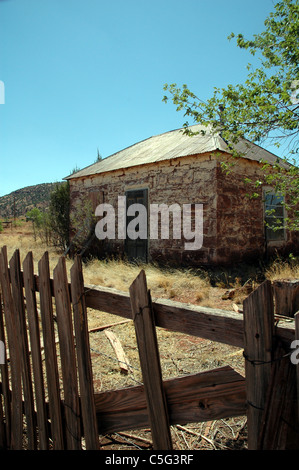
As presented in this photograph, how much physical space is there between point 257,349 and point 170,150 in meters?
8.99

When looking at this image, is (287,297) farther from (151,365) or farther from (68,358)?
(68,358)

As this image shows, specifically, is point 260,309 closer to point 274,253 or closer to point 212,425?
point 212,425

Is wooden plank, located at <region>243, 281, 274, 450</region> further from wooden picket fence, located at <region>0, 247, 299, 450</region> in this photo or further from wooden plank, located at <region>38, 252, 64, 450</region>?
wooden plank, located at <region>38, 252, 64, 450</region>

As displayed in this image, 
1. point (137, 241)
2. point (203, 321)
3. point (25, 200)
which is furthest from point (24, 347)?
point (25, 200)

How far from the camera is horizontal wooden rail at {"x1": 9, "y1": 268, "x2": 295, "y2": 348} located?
46.3 inches

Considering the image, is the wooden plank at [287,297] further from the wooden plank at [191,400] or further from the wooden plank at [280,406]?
the wooden plank at [191,400]

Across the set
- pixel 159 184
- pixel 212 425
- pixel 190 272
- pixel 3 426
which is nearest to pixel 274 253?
pixel 190 272

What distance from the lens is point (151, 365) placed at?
4.78 feet

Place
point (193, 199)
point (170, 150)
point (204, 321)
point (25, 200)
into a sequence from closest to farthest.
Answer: point (204, 321)
point (193, 199)
point (170, 150)
point (25, 200)

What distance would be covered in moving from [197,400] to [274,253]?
371 inches

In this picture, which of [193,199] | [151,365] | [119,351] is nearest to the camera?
[151,365]

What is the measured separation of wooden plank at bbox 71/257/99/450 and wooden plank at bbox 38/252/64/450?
249mm

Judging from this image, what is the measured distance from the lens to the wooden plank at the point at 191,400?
4.34ft
